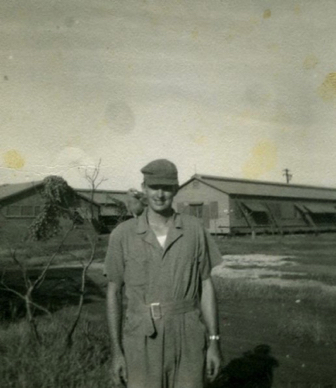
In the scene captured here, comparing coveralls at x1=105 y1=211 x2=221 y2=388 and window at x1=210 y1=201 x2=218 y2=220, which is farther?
window at x1=210 y1=201 x2=218 y2=220

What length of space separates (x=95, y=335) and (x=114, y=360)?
258cm

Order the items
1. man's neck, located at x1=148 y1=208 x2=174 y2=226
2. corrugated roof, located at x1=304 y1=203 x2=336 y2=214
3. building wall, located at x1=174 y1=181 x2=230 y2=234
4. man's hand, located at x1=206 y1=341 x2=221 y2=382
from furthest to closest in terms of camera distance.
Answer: corrugated roof, located at x1=304 y1=203 x2=336 y2=214 < building wall, located at x1=174 y1=181 x2=230 y2=234 < man's neck, located at x1=148 y1=208 x2=174 y2=226 < man's hand, located at x1=206 y1=341 x2=221 y2=382

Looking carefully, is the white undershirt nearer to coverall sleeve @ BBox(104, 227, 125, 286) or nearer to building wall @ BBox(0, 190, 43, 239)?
coverall sleeve @ BBox(104, 227, 125, 286)

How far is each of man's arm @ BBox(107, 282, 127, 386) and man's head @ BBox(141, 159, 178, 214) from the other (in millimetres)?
513

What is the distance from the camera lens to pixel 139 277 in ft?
7.41

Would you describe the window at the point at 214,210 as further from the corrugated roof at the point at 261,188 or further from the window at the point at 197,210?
the corrugated roof at the point at 261,188

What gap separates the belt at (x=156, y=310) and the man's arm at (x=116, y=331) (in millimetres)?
146

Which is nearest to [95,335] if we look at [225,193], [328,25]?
[328,25]

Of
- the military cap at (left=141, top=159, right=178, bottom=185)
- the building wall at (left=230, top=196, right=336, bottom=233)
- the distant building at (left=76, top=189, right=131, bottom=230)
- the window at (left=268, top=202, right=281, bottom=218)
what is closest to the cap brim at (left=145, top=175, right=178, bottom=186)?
the military cap at (left=141, top=159, right=178, bottom=185)

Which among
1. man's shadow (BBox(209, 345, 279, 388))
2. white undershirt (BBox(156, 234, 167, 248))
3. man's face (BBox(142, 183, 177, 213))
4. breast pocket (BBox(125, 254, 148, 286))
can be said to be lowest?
man's shadow (BBox(209, 345, 279, 388))

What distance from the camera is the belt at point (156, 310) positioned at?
216cm

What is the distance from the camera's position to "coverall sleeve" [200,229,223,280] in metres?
2.36

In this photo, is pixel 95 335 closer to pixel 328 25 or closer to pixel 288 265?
pixel 328 25

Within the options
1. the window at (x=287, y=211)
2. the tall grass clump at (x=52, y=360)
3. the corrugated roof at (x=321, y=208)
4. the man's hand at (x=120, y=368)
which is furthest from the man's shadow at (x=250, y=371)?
the corrugated roof at (x=321, y=208)
